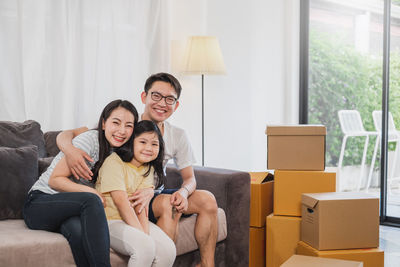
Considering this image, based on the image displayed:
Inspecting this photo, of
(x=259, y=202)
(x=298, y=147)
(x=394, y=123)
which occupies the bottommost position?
(x=259, y=202)

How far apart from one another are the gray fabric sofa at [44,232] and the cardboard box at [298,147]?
14.9 inches

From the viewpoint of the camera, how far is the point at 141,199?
2008 mm

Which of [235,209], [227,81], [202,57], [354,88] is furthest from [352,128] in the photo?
[235,209]

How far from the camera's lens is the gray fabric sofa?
1715 mm

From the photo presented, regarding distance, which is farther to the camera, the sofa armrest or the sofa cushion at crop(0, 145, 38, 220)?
the sofa armrest

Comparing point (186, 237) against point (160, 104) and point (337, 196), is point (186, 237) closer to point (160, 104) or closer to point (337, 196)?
point (160, 104)

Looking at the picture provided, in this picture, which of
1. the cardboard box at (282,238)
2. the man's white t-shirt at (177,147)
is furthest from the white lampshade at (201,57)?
Answer: the cardboard box at (282,238)

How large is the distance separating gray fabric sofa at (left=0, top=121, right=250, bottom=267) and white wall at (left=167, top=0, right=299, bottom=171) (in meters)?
1.27

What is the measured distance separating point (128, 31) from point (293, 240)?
1672 mm

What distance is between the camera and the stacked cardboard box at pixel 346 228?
2381mm

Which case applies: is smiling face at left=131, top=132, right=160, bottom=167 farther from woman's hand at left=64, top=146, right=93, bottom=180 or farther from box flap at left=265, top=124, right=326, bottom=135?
box flap at left=265, top=124, right=326, bottom=135

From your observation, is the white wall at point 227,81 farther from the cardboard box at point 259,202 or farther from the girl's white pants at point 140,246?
the girl's white pants at point 140,246

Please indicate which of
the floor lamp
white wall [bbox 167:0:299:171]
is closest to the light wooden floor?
white wall [bbox 167:0:299:171]

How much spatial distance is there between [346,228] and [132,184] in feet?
3.55
